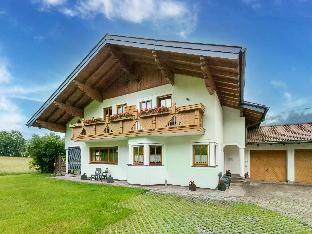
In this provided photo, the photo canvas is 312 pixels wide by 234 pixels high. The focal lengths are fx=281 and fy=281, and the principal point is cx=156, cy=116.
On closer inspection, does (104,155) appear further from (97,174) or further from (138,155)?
(138,155)

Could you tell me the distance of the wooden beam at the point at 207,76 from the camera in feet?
43.3

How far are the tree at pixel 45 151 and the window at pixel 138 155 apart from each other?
11833mm

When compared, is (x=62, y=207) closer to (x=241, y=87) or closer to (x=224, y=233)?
(x=224, y=233)

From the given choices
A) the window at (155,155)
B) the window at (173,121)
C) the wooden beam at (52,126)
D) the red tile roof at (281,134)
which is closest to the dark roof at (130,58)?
the wooden beam at (52,126)

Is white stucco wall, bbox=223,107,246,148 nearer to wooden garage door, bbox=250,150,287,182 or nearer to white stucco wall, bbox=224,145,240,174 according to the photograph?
white stucco wall, bbox=224,145,240,174

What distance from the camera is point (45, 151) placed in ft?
83.6

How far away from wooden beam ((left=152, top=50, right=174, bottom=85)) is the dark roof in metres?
0.39

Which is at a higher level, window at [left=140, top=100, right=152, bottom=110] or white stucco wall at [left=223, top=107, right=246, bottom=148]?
window at [left=140, top=100, right=152, bottom=110]

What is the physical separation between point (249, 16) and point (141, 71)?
4227cm

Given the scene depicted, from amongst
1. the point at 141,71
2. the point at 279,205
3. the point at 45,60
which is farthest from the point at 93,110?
the point at 45,60

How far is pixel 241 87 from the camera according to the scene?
14258 mm

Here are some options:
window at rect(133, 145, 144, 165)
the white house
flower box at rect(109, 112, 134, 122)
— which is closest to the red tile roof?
the white house

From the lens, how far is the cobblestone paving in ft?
27.4

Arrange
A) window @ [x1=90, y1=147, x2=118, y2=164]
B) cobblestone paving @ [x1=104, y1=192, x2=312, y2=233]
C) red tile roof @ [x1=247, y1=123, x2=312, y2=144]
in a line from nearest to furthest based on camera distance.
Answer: cobblestone paving @ [x1=104, y1=192, x2=312, y2=233], red tile roof @ [x1=247, y1=123, x2=312, y2=144], window @ [x1=90, y1=147, x2=118, y2=164]
